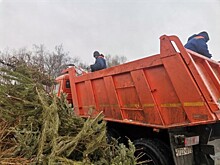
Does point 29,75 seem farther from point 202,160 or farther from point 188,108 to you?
point 202,160

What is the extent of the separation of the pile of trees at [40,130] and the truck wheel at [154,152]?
640 millimetres

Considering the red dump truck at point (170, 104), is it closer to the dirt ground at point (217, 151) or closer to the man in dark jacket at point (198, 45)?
the dirt ground at point (217, 151)

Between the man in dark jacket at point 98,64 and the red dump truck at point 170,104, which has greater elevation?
the man in dark jacket at point 98,64

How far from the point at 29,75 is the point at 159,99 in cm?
198

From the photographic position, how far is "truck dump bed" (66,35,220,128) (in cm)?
275

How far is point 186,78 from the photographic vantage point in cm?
281

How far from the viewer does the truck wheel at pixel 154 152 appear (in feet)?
10.0

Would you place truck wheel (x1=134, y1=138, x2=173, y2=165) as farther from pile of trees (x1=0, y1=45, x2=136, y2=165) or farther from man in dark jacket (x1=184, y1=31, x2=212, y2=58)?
man in dark jacket (x1=184, y1=31, x2=212, y2=58)

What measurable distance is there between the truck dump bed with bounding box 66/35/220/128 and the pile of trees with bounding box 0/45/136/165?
0.45m

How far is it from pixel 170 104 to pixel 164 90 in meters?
0.22

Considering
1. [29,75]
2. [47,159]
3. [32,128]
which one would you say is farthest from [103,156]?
[29,75]

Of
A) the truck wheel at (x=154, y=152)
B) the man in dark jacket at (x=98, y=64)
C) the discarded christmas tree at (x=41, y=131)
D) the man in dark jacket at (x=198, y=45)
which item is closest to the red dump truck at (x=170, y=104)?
the truck wheel at (x=154, y=152)

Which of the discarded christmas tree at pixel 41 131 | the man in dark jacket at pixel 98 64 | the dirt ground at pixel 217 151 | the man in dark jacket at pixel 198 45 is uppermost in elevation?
the man in dark jacket at pixel 98 64

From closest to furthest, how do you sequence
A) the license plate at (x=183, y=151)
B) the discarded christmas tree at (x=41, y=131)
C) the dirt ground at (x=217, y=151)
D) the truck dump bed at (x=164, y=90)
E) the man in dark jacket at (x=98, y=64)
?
the discarded christmas tree at (x=41, y=131)
the truck dump bed at (x=164, y=90)
the license plate at (x=183, y=151)
the dirt ground at (x=217, y=151)
the man in dark jacket at (x=98, y=64)
